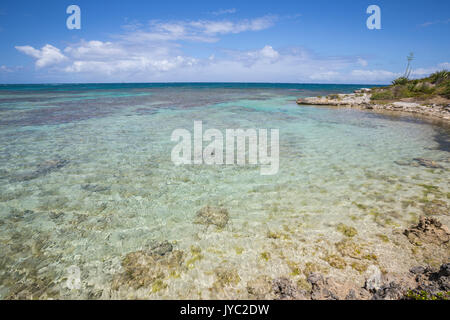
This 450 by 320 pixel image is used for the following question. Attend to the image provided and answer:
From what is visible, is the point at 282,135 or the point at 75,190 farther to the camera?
the point at 282,135

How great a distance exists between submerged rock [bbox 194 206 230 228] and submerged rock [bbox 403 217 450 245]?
495cm

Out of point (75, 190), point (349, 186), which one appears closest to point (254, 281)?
point (349, 186)

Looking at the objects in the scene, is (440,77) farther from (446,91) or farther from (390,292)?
(390,292)

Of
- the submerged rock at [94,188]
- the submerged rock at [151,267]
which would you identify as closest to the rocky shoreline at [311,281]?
the submerged rock at [151,267]

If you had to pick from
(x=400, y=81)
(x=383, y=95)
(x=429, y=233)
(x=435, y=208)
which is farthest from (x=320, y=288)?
(x=400, y=81)

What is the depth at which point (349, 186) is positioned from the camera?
854 centimetres

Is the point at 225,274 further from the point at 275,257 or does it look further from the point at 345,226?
the point at 345,226

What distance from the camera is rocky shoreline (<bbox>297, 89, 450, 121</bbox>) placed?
27.3m

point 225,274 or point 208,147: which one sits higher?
point 208,147

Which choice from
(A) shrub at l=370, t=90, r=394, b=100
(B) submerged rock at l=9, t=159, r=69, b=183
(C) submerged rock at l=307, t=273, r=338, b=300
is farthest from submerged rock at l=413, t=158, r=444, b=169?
(A) shrub at l=370, t=90, r=394, b=100

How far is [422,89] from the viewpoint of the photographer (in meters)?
38.4

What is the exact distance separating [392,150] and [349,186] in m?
7.19

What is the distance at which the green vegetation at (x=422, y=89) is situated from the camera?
34719 mm

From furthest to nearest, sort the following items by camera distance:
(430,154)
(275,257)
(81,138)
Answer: (81,138), (430,154), (275,257)
